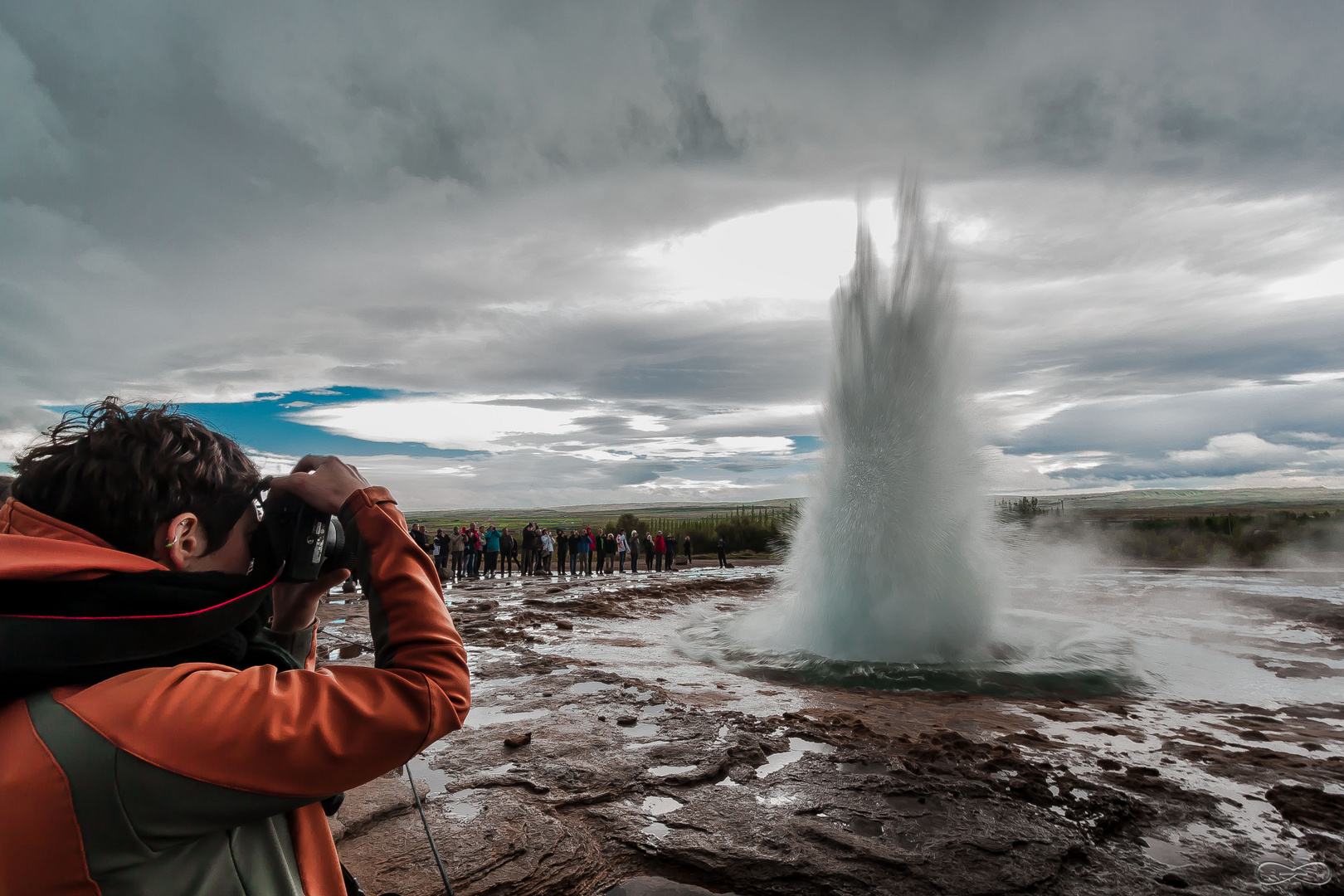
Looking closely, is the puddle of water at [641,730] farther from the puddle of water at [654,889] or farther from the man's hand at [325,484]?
the man's hand at [325,484]

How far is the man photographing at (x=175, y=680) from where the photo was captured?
0.94 m

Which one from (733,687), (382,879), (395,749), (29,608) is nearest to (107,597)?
(29,608)

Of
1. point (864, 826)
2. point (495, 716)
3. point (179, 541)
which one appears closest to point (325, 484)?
point (179, 541)

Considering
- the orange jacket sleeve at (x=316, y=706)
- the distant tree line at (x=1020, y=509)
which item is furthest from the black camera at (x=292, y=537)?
the distant tree line at (x=1020, y=509)

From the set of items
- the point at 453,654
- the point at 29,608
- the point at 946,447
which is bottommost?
the point at 453,654

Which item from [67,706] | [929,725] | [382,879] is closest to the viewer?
[67,706]

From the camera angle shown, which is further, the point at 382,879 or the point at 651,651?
the point at 651,651

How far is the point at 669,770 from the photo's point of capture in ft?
16.4

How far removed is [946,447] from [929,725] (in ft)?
17.0

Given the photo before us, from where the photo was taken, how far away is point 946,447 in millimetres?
10500

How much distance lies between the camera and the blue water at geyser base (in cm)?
940

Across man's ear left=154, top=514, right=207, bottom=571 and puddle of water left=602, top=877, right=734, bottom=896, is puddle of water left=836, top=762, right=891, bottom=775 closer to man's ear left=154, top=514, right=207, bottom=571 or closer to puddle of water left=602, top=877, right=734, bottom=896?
puddle of water left=602, top=877, right=734, bottom=896

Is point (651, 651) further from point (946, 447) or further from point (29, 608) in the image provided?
point (29, 608)

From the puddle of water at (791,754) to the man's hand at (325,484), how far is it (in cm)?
432
